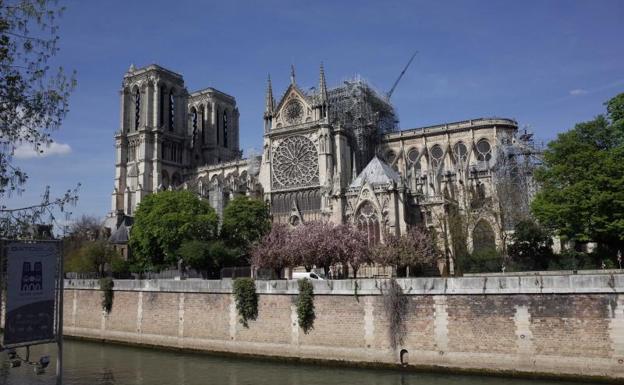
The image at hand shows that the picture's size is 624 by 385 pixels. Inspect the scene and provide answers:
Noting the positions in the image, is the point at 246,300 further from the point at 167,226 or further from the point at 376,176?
the point at 376,176

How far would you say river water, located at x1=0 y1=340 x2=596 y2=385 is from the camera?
2066 cm

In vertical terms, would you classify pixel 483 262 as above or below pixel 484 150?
below

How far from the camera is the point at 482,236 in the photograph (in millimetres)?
39750

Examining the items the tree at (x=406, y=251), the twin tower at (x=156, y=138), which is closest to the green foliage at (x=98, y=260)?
the twin tower at (x=156, y=138)

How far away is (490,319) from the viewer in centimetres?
2097

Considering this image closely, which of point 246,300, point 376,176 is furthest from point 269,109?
point 246,300

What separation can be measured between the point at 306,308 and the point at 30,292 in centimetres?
1458

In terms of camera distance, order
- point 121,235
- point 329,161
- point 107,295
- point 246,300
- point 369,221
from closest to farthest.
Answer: point 246,300 → point 107,295 → point 369,221 → point 329,161 → point 121,235

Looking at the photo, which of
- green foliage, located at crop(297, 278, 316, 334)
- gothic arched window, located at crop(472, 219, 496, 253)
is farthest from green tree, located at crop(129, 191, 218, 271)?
gothic arched window, located at crop(472, 219, 496, 253)

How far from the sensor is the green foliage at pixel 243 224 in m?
44.6

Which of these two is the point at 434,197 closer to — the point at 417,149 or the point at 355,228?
the point at 355,228

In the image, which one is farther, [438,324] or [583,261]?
[583,261]

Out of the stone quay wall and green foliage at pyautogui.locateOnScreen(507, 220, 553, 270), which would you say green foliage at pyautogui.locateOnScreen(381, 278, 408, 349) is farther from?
green foliage at pyautogui.locateOnScreen(507, 220, 553, 270)

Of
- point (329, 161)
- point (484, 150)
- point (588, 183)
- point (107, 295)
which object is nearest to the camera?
point (588, 183)
